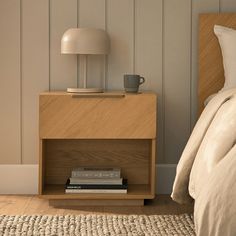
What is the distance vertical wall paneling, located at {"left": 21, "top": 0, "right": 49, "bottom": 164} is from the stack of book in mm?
420

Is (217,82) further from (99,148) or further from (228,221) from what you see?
(228,221)

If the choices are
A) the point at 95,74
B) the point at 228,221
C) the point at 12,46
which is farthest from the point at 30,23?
the point at 228,221

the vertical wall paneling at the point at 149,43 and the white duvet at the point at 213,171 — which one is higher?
the vertical wall paneling at the point at 149,43

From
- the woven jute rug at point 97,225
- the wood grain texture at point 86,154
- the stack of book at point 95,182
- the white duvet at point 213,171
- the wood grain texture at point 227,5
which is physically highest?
the wood grain texture at point 227,5

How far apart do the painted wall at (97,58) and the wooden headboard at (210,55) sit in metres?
0.09

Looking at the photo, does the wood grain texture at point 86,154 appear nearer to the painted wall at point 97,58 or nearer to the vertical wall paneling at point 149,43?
the painted wall at point 97,58

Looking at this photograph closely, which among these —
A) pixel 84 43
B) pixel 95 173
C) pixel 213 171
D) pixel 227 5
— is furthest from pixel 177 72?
pixel 213 171

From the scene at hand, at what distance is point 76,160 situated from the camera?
361 centimetres

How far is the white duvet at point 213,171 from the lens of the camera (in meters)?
2.03

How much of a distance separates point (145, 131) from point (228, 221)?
1.35m

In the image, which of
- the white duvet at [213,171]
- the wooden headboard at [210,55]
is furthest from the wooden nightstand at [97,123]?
the white duvet at [213,171]

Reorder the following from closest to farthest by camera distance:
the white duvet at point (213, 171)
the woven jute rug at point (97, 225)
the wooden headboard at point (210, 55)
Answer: the white duvet at point (213, 171), the woven jute rug at point (97, 225), the wooden headboard at point (210, 55)

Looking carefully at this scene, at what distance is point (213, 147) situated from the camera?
7.73 feet

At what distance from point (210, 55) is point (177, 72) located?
8.3 inches
